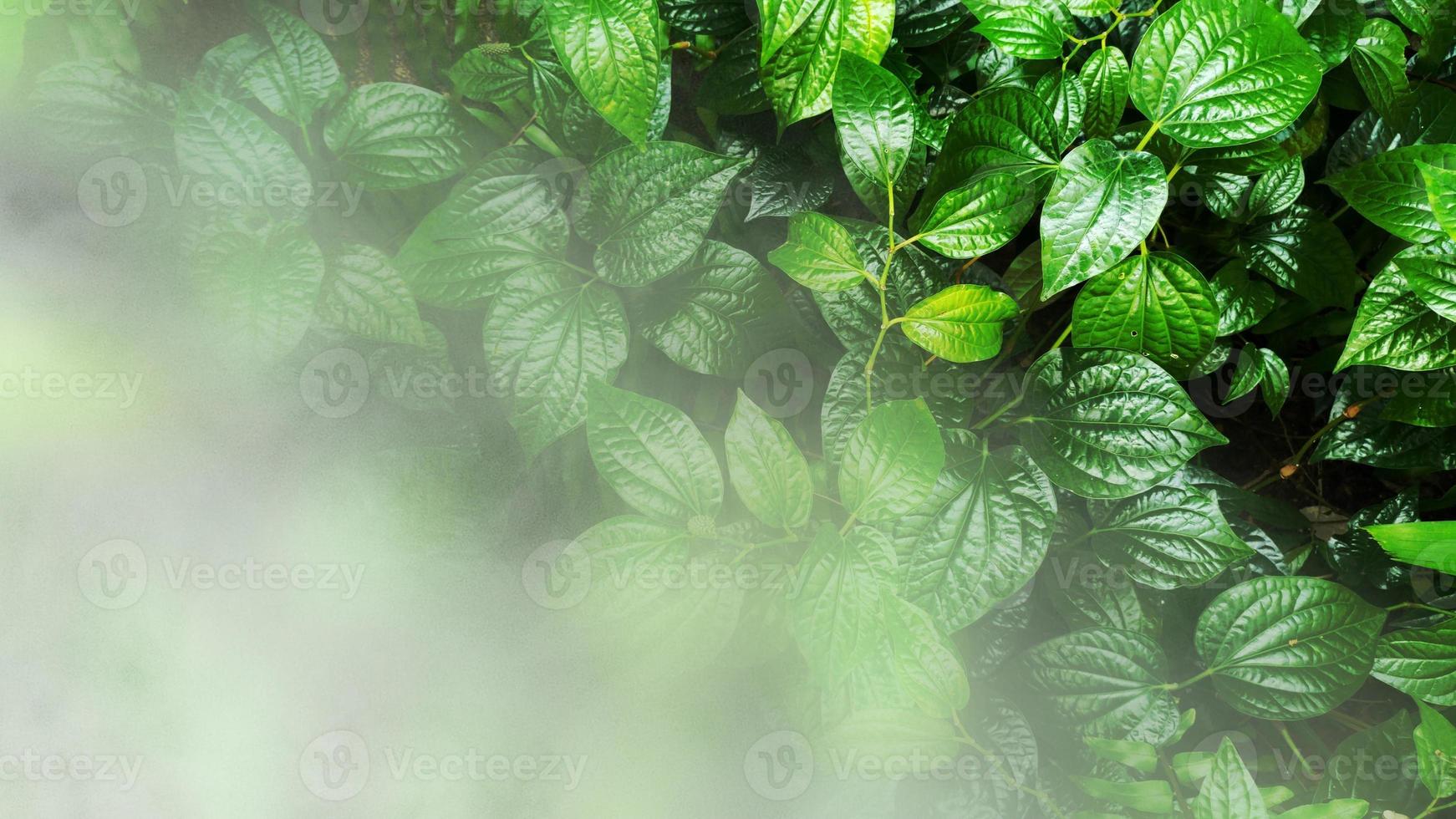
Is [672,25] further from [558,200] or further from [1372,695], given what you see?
[1372,695]

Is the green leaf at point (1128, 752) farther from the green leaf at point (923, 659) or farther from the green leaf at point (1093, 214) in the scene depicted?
the green leaf at point (1093, 214)

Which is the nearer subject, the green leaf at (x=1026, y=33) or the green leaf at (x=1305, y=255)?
the green leaf at (x=1026, y=33)

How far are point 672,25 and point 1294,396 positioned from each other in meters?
0.87

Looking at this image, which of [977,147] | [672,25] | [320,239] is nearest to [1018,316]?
[977,147]

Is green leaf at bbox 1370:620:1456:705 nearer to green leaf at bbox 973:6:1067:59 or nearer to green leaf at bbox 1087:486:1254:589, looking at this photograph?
green leaf at bbox 1087:486:1254:589

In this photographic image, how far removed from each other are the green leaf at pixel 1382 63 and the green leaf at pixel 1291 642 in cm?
44

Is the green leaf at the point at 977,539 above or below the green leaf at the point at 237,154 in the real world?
below

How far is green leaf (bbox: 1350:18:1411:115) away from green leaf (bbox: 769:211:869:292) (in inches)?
19.7

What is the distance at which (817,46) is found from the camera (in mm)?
618

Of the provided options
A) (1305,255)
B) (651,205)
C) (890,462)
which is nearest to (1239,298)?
(1305,255)

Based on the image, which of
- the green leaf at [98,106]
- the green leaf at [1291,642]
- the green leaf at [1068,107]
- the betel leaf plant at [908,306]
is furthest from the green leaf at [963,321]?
the green leaf at [98,106]

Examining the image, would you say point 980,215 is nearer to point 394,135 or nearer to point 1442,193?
point 1442,193

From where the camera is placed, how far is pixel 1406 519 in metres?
0.85

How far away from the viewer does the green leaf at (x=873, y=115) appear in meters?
0.62
